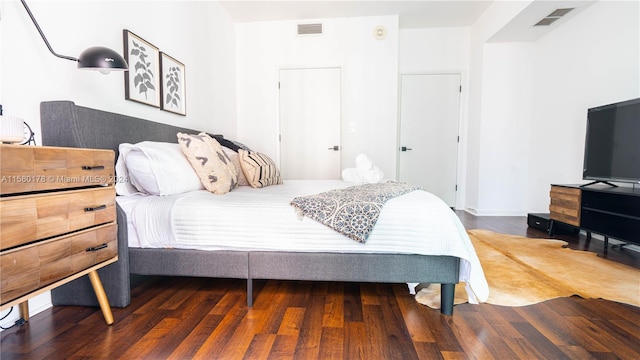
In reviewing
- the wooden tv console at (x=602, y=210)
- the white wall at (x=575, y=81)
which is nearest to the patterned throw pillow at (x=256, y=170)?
the wooden tv console at (x=602, y=210)

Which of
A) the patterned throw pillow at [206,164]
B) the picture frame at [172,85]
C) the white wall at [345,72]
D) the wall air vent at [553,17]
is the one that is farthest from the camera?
the white wall at [345,72]

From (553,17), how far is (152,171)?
423 cm

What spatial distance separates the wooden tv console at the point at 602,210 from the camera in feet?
7.43

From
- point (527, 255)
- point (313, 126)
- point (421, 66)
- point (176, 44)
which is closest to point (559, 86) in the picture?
point (421, 66)

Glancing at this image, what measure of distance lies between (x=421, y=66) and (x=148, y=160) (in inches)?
156

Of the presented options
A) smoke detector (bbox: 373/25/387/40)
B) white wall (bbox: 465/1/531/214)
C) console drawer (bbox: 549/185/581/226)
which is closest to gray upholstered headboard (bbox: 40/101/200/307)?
smoke detector (bbox: 373/25/387/40)

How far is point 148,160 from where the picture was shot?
160 centimetres

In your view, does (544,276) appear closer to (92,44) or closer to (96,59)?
(96,59)

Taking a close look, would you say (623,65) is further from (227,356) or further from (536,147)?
(227,356)

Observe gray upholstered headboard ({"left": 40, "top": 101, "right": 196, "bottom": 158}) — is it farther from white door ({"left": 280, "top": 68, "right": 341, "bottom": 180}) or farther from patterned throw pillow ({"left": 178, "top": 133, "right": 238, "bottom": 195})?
white door ({"left": 280, "top": 68, "right": 341, "bottom": 180})

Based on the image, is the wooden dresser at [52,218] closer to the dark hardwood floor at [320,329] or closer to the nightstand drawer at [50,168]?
the nightstand drawer at [50,168]

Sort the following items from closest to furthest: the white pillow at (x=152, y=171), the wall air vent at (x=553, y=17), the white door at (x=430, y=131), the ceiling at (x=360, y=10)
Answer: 1. the white pillow at (x=152, y=171)
2. the wall air vent at (x=553, y=17)
3. the ceiling at (x=360, y=10)
4. the white door at (x=430, y=131)

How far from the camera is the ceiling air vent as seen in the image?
153 inches

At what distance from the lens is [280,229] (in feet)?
4.82
